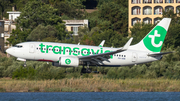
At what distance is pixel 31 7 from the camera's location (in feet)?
337

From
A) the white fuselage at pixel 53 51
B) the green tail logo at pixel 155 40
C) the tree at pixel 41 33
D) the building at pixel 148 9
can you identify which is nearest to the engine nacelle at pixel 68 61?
the white fuselage at pixel 53 51

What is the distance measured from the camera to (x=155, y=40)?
164 ft

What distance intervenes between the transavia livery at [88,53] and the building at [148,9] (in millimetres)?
63908

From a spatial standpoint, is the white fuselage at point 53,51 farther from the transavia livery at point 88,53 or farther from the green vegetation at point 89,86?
the green vegetation at point 89,86

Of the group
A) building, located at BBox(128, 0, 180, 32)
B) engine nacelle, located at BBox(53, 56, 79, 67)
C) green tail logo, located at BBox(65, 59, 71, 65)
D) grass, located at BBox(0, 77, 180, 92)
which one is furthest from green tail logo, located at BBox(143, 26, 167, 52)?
building, located at BBox(128, 0, 180, 32)

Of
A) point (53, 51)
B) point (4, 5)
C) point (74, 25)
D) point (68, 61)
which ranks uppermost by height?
point (4, 5)

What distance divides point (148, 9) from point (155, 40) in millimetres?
66768

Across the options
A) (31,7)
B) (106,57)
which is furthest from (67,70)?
(31,7)

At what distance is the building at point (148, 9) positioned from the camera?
113875 millimetres

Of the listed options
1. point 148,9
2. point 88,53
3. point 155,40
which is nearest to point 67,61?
point 88,53

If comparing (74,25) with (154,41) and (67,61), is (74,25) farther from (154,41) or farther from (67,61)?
(67,61)

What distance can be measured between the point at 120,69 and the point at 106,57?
10.3m

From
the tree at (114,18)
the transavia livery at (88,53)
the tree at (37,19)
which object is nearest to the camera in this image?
the transavia livery at (88,53)

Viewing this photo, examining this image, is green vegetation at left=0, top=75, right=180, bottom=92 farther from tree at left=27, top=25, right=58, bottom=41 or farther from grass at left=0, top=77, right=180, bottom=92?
tree at left=27, top=25, right=58, bottom=41
